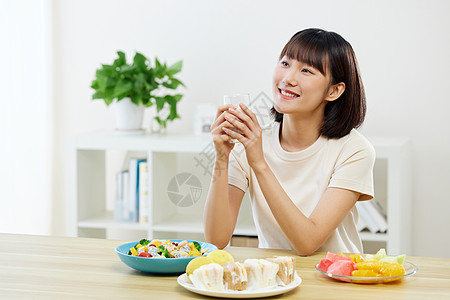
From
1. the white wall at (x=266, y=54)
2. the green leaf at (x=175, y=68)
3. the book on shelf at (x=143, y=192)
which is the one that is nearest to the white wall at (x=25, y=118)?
the white wall at (x=266, y=54)

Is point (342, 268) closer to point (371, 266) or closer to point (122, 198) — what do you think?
point (371, 266)

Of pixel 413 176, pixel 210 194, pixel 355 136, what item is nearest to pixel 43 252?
pixel 210 194

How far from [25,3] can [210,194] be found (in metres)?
2.09

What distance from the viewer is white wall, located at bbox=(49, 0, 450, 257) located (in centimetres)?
317

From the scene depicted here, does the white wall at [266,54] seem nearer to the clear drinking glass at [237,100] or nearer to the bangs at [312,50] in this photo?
the bangs at [312,50]

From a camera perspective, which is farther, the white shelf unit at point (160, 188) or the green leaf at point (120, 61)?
the green leaf at point (120, 61)

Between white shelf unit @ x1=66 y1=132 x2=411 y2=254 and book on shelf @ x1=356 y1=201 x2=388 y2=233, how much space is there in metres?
0.04

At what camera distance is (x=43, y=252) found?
1.62 meters

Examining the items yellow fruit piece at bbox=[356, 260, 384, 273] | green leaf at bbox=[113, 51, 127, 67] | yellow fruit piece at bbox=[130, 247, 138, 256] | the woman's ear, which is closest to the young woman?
the woman's ear

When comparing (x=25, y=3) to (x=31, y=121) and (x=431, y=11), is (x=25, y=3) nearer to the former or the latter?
(x=31, y=121)

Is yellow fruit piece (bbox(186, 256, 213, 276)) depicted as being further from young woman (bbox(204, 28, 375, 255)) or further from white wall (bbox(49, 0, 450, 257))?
white wall (bbox(49, 0, 450, 257))

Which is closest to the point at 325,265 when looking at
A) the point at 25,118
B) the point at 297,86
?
the point at 297,86

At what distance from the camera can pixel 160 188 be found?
3205 millimetres

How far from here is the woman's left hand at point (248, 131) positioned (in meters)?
1.60
